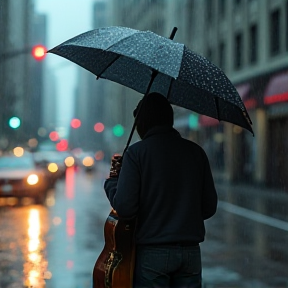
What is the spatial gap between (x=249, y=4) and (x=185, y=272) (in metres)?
32.2

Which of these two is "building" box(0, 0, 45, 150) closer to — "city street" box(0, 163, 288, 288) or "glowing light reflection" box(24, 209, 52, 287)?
"city street" box(0, 163, 288, 288)

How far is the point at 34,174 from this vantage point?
72.7 feet

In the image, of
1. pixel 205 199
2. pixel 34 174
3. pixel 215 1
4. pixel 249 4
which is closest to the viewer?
pixel 205 199

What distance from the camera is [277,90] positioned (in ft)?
97.7

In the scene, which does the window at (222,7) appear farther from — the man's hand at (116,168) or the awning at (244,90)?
the man's hand at (116,168)

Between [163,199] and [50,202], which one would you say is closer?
[163,199]

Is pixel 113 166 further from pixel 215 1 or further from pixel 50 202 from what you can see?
pixel 215 1

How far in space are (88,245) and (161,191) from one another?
A: 8535 mm

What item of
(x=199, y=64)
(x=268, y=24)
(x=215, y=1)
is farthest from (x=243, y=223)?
(x=215, y=1)

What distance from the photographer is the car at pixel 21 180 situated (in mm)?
21422

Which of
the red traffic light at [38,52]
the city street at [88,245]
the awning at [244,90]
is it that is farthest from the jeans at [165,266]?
the awning at [244,90]

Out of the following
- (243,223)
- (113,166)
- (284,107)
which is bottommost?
(243,223)

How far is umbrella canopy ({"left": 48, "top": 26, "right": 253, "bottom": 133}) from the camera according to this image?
12.7 feet

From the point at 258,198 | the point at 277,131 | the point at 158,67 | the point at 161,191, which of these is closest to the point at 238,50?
the point at 277,131
